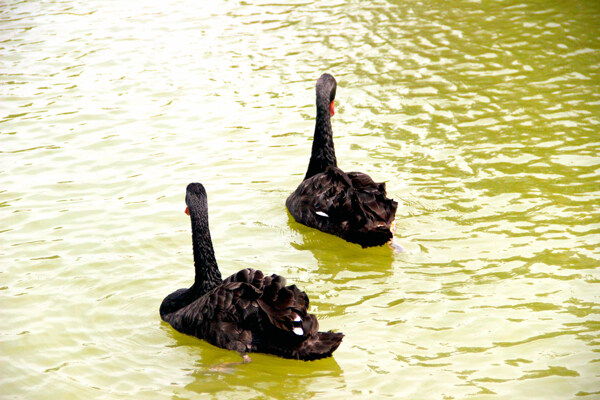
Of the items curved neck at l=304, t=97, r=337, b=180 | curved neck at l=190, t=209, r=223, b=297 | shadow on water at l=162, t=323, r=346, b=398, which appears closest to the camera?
shadow on water at l=162, t=323, r=346, b=398

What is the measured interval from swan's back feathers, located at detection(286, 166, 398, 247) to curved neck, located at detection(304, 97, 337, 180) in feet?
1.27

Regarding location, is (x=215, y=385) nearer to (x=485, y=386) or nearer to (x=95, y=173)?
(x=485, y=386)

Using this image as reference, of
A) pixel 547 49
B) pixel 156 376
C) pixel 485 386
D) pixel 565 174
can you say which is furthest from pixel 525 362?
pixel 547 49

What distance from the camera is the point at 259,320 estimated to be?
247 inches

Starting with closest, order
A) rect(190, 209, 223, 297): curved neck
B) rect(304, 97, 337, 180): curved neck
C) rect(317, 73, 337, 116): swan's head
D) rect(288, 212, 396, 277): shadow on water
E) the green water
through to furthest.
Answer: the green water, rect(190, 209, 223, 297): curved neck, rect(288, 212, 396, 277): shadow on water, rect(304, 97, 337, 180): curved neck, rect(317, 73, 337, 116): swan's head

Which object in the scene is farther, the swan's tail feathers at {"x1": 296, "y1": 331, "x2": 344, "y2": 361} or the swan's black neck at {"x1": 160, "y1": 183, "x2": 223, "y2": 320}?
the swan's black neck at {"x1": 160, "y1": 183, "x2": 223, "y2": 320}

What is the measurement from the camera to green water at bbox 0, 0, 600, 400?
6.33 m

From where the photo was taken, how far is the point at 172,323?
6.88 meters

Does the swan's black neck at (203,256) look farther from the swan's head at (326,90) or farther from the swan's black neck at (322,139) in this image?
the swan's head at (326,90)

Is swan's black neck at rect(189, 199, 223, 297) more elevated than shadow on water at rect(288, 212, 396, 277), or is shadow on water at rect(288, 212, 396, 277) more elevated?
swan's black neck at rect(189, 199, 223, 297)

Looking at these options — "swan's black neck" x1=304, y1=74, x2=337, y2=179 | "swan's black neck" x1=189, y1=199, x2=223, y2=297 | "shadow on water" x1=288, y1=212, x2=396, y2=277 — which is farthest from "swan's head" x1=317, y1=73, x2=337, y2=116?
"swan's black neck" x1=189, y1=199, x2=223, y2=297

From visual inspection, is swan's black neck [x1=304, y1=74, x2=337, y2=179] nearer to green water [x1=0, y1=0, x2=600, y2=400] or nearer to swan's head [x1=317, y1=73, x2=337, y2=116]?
swan's head [x1=317, y1=73, x2=337, y2=116]

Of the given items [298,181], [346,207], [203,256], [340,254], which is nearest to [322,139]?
[298,181]

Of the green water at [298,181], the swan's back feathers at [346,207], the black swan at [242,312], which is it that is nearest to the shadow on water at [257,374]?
the green water at [298,181]
